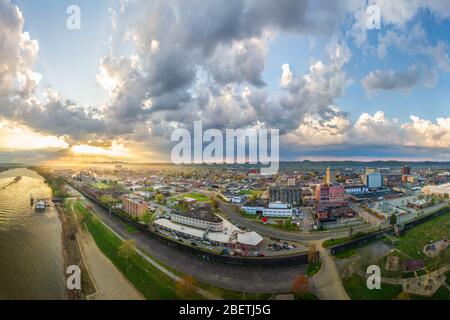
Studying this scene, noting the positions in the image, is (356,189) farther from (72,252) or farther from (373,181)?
(72,252)

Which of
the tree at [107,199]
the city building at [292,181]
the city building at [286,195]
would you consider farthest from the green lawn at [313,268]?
the city building at [292,181]

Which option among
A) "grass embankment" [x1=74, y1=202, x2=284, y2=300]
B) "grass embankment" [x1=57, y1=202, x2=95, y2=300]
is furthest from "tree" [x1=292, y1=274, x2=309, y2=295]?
"grass embankment" [x1=57, y1=202, x2=95, y2=300]

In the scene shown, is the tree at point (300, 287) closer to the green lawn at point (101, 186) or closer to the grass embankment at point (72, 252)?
the grass embankment at point (72, 252)

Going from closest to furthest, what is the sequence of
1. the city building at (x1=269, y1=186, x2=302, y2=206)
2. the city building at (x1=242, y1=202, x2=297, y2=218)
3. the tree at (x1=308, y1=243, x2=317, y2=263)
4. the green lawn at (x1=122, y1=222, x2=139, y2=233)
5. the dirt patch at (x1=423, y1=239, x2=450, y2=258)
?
the tree at (x1=308, y1=243, x2=317, y2=263)
the dirt patch at (x1=423, y1=239, x2=450, y2=258)
the green lawn at (x1=122, y1=222, x2=139, y2=233)
the city building at (x1=242, y1=202, x2=297, y2=218)
the city building at (x1=269, y1=186, x2=302, y2=206)

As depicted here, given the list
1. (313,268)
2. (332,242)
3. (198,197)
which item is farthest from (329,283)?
(198,197)

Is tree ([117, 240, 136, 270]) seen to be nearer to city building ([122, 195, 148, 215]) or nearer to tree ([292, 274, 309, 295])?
city building ([122, 195, 148, 215])
